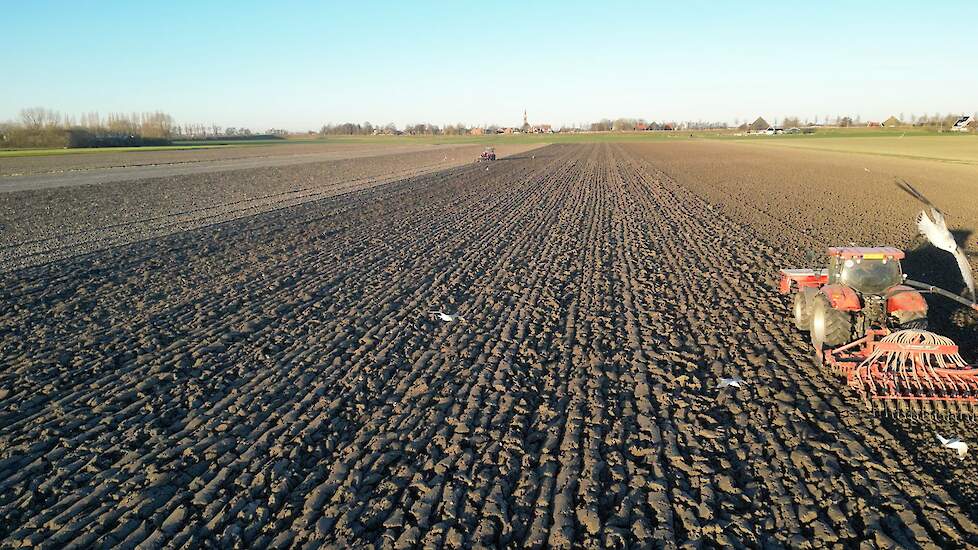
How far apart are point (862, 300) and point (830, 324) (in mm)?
869

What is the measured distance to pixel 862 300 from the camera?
7828 mm

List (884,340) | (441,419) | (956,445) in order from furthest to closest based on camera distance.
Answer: (884,340)
(441,419)
(956,445)

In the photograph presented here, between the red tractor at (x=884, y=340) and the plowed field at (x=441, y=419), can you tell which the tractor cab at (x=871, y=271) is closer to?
the red tractor at (x=884, y=340)

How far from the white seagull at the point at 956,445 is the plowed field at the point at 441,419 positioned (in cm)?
14

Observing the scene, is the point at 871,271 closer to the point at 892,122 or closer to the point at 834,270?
the point at 834,270

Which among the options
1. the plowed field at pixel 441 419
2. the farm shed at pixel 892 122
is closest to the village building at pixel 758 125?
the farm shed at pixel 892 122

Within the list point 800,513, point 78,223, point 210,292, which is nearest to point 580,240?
point 210,292

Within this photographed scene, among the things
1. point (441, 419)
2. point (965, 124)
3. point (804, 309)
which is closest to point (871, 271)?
point (804, 309)

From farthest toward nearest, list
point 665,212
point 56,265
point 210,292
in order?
point 665,212 < point 56,265 < point 210,292

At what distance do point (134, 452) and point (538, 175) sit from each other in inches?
1341

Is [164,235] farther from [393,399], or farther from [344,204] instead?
[393,399]

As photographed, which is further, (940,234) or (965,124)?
(965,124)

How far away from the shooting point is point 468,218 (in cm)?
2003

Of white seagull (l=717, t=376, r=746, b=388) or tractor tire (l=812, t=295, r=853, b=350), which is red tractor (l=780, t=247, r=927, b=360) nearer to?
tractor tire (l=812, t=295, r=853, b=350)
